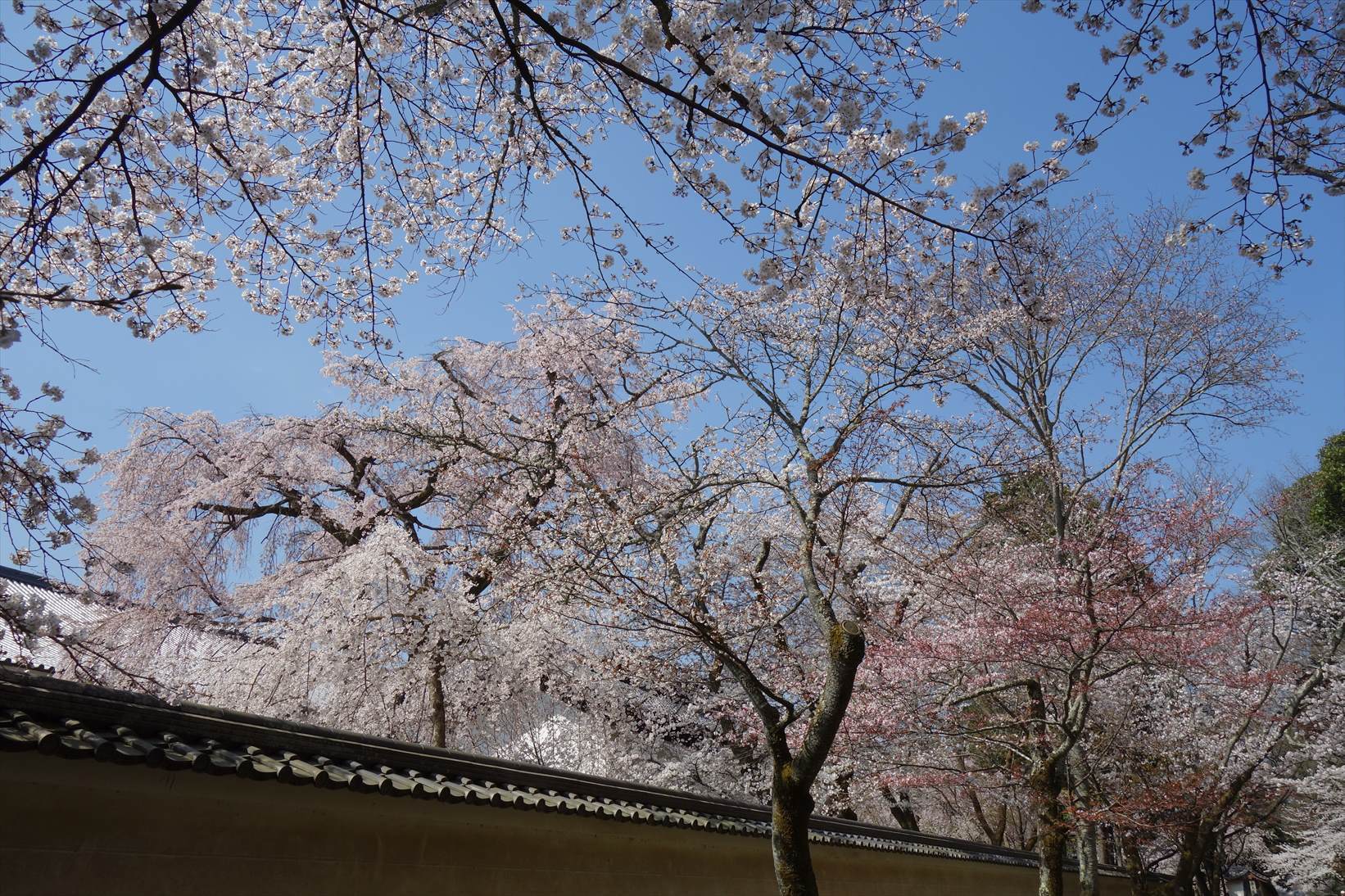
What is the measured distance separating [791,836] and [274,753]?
3.74m

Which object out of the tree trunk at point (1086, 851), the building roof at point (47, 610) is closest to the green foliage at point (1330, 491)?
the tree trunk at point (1086, 851)

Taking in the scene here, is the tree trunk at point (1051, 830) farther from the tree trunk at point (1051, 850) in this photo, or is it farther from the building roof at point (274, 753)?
the building roof at point (274, 753)

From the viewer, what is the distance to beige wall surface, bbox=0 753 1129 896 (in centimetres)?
374

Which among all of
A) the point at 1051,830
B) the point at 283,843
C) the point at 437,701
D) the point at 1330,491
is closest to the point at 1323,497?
the point at 1330,491

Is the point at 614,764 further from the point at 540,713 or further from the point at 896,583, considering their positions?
the point at 896,583

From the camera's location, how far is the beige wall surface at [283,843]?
A: 3.74m

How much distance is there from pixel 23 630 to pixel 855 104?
14.8 ft

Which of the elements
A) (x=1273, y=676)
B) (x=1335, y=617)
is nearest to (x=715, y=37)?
(x=1273, y=676)

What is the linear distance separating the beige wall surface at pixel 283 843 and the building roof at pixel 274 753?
169 millimetres

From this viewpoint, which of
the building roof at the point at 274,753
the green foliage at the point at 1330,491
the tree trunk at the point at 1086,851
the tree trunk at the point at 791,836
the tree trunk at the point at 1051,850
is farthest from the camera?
the green foliage at the point at 1330,491

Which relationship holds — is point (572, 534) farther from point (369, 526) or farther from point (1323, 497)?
point (1323, 497)

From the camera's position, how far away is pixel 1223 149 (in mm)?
3846

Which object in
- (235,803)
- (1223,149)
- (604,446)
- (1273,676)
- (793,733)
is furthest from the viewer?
(604,446)

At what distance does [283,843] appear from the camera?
15.1ft
